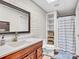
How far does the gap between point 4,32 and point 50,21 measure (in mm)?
3028

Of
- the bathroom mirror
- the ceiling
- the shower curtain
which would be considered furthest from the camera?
the shower curtain

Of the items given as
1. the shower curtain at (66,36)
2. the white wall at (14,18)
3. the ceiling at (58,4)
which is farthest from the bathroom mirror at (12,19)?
the shower curtain at (66,36)

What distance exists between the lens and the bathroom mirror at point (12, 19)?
60.6 inches

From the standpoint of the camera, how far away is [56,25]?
13.6 feet

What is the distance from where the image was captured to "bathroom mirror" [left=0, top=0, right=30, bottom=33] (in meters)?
1.54

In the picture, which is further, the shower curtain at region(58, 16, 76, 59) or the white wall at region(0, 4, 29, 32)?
the shower curtain at region(58, 16, 76, 59)

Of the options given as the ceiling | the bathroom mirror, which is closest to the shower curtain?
the ceiling

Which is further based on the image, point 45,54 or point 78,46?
point 78,46

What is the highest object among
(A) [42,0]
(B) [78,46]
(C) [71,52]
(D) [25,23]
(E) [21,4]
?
(A) [42,0]

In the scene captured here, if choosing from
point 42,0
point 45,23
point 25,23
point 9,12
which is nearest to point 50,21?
point 45,23

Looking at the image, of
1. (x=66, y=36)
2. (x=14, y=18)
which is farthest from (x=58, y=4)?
(x=14, y=18)

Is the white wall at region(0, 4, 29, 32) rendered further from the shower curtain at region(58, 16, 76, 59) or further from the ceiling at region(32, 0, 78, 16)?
the shower curtain at region(58, 16, 76, 59)

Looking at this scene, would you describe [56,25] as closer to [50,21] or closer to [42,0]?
[50,21]

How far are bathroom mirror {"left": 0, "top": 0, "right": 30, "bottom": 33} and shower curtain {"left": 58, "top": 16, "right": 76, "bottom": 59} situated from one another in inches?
89.5
